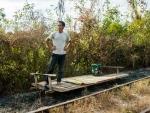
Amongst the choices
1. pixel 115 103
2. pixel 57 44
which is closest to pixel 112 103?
pixel 115 103

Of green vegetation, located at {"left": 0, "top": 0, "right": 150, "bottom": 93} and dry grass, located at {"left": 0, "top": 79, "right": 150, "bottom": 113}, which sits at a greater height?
green vegetation, located at {"left": 0, "top": 0, "right": 150, "bottom": 93}

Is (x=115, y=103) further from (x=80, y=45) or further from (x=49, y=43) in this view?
(x=80, y=45)

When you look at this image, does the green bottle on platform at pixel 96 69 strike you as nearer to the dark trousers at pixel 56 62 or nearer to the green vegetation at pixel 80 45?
the green vegetation at pixel 80 45

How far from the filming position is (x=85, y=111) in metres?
10.0

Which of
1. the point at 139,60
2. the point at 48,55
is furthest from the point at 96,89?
the point at 139,60

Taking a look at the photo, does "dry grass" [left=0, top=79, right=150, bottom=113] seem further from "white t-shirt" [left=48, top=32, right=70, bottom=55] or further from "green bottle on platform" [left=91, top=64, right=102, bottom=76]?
"green bottle on platform" [left=91, top=64, right=102, bottom=76]

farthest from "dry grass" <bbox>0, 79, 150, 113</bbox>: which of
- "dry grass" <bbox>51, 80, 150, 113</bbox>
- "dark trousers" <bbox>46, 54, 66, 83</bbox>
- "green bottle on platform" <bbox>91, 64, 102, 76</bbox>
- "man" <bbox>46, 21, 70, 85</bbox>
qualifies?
"green bottle on platform" <bbox>91, 64, 102, 76</bbox>

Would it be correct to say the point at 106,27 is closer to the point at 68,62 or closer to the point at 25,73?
the point at 68,62

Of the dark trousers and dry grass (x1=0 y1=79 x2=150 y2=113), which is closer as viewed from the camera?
dry grass (x1=0 y1=79 x2=150 y2=113)

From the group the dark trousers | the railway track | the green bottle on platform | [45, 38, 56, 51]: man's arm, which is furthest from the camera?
the green bottle on platform

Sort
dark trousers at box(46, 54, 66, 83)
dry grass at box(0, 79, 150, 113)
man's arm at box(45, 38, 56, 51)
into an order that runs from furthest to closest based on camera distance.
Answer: dark trousers at box(46, 54, 66, 83)
man's arm at box(45, 38, 56, 51)
dry grass at box(0, 79, 150, 113)

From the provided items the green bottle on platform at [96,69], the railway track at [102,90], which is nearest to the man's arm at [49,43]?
the railway track at [102,90]

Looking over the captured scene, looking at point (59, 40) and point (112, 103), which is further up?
point (59, 40)

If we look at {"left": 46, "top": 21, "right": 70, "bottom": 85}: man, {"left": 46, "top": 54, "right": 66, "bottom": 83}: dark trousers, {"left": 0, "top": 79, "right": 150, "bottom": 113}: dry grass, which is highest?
{"left": 46, "top": 21, "right": 70, "bottom": 85}: man
